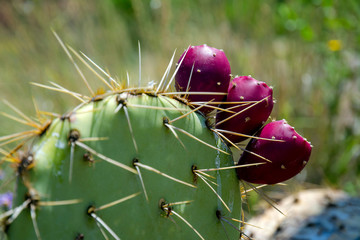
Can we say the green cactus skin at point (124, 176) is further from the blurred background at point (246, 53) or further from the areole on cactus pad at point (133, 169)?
the blurred background at point (246, 53)

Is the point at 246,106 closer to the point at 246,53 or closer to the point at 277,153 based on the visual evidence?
the point at 277,153

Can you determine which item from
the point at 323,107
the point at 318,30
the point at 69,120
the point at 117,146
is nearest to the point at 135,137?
the point at 117,146

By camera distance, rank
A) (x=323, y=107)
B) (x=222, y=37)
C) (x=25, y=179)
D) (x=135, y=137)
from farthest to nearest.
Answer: (x=222, y=37) → (x=323, y=107) → (x=135, y=137) → (x=25, y=179)

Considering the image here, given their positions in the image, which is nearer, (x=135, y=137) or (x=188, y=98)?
(x=135, y=137)

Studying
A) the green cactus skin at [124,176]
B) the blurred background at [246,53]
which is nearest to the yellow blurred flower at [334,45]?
the blurred background at [246,53]

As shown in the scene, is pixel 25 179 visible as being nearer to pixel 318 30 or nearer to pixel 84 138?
pixel 84 138

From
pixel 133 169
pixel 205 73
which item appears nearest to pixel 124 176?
pixel 133 169
